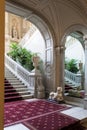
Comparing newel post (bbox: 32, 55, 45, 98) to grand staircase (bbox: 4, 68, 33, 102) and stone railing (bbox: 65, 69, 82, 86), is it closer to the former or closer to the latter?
grand staircase (bbox: 4, 68, 33, 102)

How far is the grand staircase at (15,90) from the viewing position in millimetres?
6969

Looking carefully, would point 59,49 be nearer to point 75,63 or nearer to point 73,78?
point 73,78

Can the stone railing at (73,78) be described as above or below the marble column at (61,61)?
below

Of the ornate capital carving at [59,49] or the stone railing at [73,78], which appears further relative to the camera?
the stone railing at [73,78]

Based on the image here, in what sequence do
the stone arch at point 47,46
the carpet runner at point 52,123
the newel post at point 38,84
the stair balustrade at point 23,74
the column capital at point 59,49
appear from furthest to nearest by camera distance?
the stair balustrade at point 23,74
the newel post at point 38,84
the column capital at point 59,49
the stone arch at point 47,46
the carpet runner at point 52,123

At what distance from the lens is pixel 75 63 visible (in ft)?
35.9

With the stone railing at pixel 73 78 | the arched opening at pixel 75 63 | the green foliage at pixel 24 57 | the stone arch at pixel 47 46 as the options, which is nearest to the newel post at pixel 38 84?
the stone arch at pixel 47 46

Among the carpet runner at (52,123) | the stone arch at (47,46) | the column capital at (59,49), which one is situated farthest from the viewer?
the column capital at (59,49)

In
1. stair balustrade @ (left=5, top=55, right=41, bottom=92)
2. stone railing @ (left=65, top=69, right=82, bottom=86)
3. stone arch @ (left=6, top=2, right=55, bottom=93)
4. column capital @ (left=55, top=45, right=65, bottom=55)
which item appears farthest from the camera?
stone railing @ (left=65, top=69, right=82, bottom=86)

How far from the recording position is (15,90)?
751 centimetres

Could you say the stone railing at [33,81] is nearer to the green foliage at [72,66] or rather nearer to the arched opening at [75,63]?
the arched opening at [75,63]

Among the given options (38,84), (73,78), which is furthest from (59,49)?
(73,78)

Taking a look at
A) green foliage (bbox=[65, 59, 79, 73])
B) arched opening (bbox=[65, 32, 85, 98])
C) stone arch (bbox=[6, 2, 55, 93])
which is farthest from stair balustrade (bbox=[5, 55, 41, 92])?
green foliage (bbox=[65, 59, 79, 73])

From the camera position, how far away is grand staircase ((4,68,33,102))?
22.9 feet
